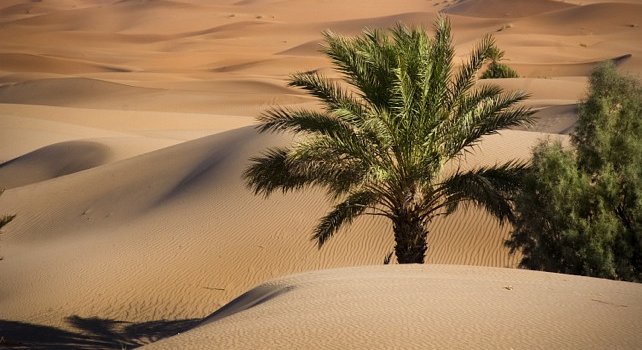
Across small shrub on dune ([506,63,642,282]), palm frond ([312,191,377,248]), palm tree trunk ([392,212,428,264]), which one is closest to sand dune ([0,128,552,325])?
palm frond ([312,191,377,248])

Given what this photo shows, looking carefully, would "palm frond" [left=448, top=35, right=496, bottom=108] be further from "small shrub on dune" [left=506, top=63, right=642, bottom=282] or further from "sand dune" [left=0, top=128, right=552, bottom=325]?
"sand dune" [left=0, top=128, right=552, bottom=325]

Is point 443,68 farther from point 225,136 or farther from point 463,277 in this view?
point 225,136

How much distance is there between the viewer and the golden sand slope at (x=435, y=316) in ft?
20.8

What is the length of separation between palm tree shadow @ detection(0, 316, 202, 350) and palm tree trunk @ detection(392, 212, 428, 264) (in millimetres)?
3505

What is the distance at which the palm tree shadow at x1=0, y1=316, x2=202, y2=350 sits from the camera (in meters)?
12.6

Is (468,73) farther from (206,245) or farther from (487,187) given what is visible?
(206,245)

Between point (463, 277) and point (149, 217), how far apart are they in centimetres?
1245

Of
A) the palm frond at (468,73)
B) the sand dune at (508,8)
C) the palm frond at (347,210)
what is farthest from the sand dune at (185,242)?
the sand dune at (508,8)

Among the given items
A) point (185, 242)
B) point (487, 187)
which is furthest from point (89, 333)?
point (487, 187)

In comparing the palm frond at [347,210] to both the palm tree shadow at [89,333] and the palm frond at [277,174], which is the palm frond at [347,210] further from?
the palm tree shadow at [89,333]

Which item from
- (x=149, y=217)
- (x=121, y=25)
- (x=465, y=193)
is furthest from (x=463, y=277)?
(x=121, y=25)

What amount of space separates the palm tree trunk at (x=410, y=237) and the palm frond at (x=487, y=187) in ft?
1.73

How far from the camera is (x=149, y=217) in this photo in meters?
20.9

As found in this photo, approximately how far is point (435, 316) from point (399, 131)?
18.5 ft
